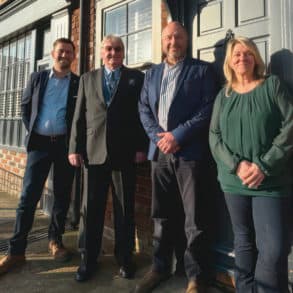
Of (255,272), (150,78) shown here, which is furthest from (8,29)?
(255,272)

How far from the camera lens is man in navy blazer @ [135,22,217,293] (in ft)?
7.84

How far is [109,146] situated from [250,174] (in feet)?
4.07

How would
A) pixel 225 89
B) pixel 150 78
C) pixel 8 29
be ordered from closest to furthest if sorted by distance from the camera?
1. pixel 225 89
2. pixel 150 78
3. pixel 8 29

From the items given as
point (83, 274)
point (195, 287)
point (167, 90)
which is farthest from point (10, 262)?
point (167, 90)

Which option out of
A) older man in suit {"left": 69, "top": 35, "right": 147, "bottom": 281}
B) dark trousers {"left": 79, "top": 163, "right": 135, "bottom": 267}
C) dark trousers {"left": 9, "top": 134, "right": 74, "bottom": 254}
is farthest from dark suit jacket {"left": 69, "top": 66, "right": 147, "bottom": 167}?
dark trousers {"left": 9, "top": 134, "right": 74, "bottom": 254}

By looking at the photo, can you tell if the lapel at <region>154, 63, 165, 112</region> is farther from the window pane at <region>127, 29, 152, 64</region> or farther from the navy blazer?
the window pane at <region>127, 29, 152, 64</region>

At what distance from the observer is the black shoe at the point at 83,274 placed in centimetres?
269

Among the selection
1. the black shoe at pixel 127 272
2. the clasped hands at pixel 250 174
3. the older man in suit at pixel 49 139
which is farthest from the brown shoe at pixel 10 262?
the clasped hands at pixel 250 174

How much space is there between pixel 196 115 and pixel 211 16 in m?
1.05

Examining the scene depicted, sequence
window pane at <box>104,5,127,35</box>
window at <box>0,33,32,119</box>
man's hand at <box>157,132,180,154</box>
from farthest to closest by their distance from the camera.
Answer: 1. window at <box>0,33,32,119</box>
2. window pane at <box>104,5,127,35</box>
3. man's hand at <box>157,132,180,154</box>

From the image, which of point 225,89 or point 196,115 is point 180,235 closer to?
point 196,115

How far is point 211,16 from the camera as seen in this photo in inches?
110

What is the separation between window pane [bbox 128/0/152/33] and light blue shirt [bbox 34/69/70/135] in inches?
42.1

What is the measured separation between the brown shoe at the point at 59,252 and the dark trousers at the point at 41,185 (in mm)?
62
